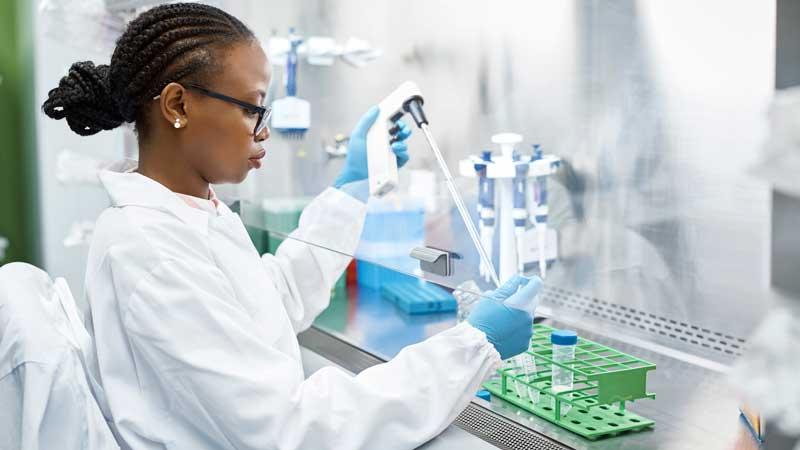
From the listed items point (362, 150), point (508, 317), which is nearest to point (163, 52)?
point (362, 150)

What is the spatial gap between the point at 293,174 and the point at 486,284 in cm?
90

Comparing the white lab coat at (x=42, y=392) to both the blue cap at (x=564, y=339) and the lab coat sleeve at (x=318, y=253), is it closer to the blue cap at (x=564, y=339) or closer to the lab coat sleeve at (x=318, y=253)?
the lab coat sleeve at (x=318, y=253)

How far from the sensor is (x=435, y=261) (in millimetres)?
1437

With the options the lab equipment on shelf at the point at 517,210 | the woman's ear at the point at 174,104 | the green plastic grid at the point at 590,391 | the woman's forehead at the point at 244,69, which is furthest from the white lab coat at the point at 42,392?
the lab equipment on shelf at the point at 517,210

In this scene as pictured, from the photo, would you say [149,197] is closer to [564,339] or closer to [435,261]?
[435,261]

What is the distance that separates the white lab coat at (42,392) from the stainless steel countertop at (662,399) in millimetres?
642

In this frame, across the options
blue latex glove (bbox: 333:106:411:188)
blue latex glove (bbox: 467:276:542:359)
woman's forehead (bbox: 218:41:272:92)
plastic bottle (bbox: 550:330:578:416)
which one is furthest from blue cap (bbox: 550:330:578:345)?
woman's forehead (bbox: 218:41:272:92)

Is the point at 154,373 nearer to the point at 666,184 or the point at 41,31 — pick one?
the point at 666,184

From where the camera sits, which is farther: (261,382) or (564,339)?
(564,339)

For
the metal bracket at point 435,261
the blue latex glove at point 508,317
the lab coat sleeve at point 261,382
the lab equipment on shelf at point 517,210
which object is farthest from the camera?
the lab equipment on shelf at point 517,210

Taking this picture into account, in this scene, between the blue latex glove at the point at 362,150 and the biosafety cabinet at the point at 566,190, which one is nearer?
the biosafety cabinet at the point at 566,190

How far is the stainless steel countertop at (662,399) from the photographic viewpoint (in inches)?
47.1

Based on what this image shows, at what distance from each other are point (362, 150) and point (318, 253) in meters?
0.23

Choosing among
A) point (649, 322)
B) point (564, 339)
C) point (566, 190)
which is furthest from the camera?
point (566, 190)
